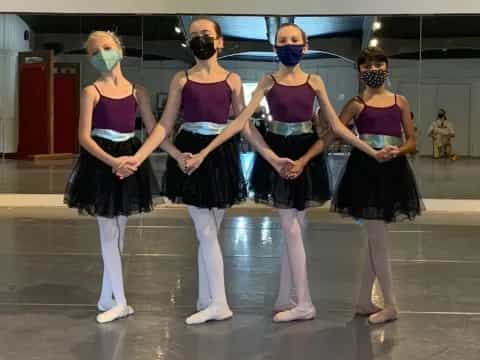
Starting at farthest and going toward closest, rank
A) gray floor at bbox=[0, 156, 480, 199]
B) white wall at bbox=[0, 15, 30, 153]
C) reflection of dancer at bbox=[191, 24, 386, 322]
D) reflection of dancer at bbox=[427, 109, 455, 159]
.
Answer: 1. reflection of dancer at bbox=[427, 109, 455, 159]
2. white wall at bbox=[0, 15, 30, 153]
3. gray floor at bbox=[0, 156, 480, 199]
4. reflection of dancer at bbox=[191, 24, 386, 322]

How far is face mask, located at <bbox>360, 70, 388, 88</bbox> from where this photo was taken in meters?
4.04

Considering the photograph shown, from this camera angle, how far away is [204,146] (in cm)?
397

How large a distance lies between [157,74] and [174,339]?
22.7 ft

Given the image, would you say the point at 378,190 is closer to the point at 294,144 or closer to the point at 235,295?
the point at 294,144

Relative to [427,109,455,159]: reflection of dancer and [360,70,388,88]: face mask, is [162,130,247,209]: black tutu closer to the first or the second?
[360,70,388,88]: face mask

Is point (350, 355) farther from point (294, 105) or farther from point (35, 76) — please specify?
→ point (35, 76)

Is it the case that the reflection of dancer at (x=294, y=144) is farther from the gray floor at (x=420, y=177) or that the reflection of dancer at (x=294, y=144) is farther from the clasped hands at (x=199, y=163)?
the gray floor at (x=420, y=177)

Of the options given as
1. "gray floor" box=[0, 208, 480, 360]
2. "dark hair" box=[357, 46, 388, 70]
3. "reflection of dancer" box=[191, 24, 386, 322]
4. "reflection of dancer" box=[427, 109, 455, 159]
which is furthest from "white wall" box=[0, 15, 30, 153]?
"dark hair" box=[357, 46, 388, 70]

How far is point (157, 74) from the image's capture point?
10.2 meters

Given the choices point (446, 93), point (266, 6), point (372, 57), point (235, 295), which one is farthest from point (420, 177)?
point (372, 57)

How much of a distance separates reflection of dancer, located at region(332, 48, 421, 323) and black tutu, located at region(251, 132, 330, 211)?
0.16 m

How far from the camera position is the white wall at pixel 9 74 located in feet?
33.8

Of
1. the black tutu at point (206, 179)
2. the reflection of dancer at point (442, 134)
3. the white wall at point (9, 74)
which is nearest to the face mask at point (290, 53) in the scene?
the black tutu at point (206, 179)

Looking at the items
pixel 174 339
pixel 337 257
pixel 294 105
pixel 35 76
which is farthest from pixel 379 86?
pixel 35 76
